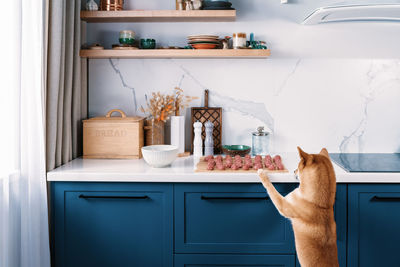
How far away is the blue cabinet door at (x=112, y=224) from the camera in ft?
6.28

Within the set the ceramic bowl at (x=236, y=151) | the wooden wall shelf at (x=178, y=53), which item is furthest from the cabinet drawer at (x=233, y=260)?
the wooden wall shelf at (x=178, y=53)

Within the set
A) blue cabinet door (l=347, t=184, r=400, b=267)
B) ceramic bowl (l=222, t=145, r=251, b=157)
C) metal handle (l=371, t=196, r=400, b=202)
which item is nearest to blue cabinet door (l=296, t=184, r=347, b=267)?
blue cabinet door (l=347, t=184, r=400, b=267)

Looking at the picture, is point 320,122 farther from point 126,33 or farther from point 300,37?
point 126,33

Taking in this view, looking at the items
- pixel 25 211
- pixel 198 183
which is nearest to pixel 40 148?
pixel 25 211

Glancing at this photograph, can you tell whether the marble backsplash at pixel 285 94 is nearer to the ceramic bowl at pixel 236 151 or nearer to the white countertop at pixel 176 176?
the ceramic bowl at pixel 236 151

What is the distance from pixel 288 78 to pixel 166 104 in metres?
0.81

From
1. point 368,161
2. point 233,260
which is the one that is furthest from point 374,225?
point 233,260

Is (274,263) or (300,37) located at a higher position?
(300,37)

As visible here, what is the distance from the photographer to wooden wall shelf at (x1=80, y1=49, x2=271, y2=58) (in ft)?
7.51

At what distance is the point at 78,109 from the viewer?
7.83 feet

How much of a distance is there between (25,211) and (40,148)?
300 millimetres

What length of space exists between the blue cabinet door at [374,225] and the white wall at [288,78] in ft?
2.21

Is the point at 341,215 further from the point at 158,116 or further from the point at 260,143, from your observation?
the point at 158,116

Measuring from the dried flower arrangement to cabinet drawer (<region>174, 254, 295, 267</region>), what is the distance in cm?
87
